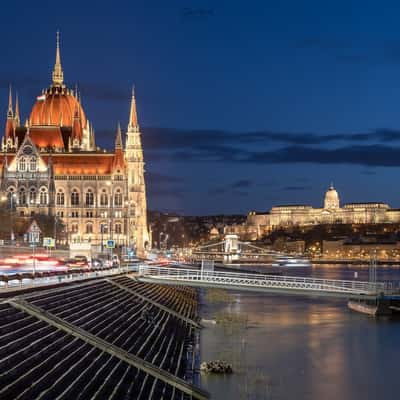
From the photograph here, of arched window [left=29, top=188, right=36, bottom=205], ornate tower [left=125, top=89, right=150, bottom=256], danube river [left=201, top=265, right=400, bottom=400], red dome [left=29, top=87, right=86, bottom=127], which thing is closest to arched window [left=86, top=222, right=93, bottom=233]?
ornate tower [left=125, top=89, right=150, bottom=256]

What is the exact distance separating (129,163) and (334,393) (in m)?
122

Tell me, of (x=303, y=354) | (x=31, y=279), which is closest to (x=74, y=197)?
(x=303, y=354)

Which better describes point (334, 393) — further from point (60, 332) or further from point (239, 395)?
point (60, 332)

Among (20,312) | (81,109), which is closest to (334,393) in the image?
(20,312)

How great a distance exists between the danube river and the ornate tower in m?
78.2

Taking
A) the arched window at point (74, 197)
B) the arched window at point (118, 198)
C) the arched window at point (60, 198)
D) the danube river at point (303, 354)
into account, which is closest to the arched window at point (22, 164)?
the arched window at point (60, 198)

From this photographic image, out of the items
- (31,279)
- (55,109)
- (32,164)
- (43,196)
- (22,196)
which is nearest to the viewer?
(31,279)

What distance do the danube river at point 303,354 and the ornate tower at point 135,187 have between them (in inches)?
3079

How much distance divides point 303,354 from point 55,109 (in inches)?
4848

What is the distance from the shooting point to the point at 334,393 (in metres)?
31.9

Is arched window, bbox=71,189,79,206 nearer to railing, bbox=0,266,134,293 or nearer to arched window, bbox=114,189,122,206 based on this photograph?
arched window, bbox=114,189,122,206

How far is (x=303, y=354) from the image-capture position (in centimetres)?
4075

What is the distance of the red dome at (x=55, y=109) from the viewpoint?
156438mm

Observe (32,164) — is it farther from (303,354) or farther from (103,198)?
(303,354)
